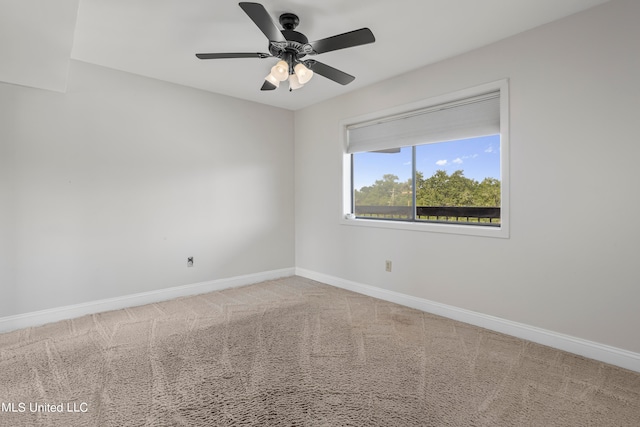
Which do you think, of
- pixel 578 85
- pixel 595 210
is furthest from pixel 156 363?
pixel 578 85

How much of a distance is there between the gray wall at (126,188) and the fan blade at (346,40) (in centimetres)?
216

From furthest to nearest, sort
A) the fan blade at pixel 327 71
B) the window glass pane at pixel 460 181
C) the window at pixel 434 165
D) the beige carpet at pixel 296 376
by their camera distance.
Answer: the window glass pane at pixel 460 181 → the window at pixel 434 165 → the fan blade at pixel 327 71 → the beige carpet at pixel 296 376

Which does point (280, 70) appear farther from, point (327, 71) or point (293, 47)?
point (327, 71)

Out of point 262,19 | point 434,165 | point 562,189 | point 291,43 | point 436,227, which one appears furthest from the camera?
point 434,165

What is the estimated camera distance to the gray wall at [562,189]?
2.13 m

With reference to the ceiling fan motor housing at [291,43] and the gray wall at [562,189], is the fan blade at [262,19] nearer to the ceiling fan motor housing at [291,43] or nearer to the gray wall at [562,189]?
the ceiling fan motor housing at [291,43]

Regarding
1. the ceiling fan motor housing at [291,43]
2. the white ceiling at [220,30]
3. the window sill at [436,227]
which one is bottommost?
the window sill at [436,227]

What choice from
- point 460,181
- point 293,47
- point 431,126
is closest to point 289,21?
point 293,47

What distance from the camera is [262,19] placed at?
1857 mm

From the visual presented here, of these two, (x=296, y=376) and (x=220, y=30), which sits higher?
(x=220, y=30)

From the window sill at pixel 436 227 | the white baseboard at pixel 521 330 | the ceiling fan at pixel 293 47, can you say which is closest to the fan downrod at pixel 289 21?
the ceiling fan at pixel 293 47

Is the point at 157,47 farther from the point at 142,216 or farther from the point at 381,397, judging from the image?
the point at 381,397

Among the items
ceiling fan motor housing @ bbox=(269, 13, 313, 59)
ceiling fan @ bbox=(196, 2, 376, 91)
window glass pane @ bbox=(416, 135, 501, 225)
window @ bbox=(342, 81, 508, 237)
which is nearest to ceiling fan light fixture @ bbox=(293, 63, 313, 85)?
ceiling fan @ bbox=(196, 2, 376, 91)

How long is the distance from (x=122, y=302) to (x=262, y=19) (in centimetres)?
301
